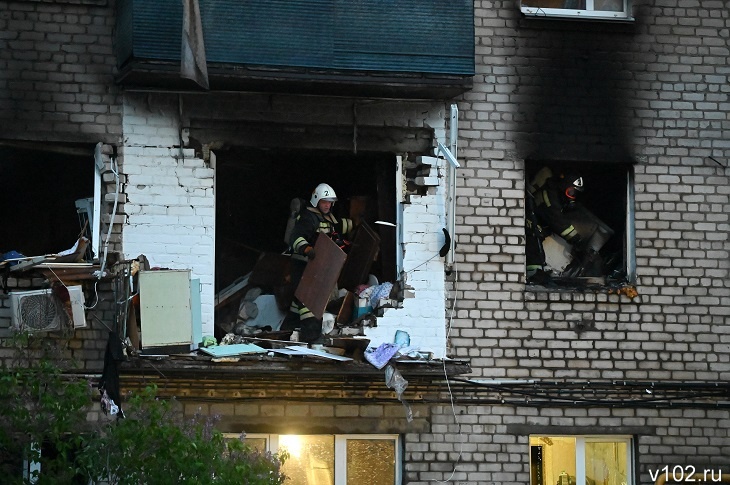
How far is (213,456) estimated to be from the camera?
8.84 metres

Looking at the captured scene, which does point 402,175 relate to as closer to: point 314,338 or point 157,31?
point 314,338

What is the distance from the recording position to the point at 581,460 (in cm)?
1180

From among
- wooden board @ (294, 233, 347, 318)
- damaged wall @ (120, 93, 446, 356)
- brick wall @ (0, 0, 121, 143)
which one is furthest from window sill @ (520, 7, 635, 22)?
brick wall @ (0, 0, 121, 143)

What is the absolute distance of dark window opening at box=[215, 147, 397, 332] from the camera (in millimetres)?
12117

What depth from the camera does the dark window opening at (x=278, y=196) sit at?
39.8ft

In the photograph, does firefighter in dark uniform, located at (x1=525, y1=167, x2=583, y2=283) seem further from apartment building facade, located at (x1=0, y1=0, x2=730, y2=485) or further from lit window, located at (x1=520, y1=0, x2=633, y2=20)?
lit window, located at (x1=520, y1=0, x2=633, y2=20)

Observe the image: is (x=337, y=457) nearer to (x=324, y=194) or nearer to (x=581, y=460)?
(x=581, y=460)

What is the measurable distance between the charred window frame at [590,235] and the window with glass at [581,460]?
4.95ft

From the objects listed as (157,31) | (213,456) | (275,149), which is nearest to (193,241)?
(275,149)

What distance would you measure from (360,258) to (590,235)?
7.69 feet

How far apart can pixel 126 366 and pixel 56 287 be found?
960mm

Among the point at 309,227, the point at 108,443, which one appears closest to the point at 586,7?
the point at 309,227

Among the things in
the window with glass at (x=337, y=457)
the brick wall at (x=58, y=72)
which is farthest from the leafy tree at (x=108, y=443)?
the brick wall at (x=58, y=72)

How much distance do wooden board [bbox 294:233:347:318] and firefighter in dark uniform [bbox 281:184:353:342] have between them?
5.8 inches
